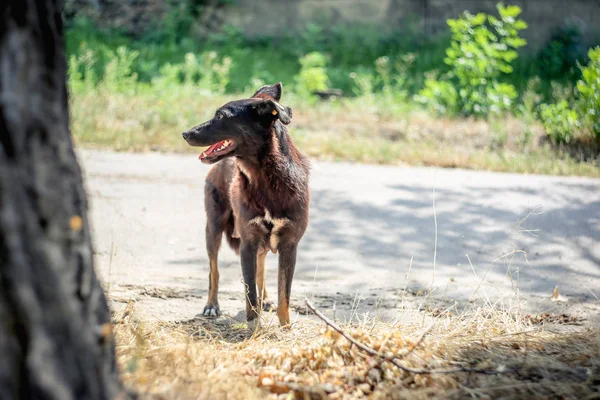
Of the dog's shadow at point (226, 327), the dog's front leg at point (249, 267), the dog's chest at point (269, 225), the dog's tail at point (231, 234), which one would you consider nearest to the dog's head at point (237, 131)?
the dog's chest at point (269, 225)

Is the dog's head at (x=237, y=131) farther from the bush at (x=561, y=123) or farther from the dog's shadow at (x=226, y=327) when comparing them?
the bush at (x=561, y=123)

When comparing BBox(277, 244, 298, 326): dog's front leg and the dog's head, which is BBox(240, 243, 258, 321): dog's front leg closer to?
BBox(277, 244, 298, 326): dog's front leg

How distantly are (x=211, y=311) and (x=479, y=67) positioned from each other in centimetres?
779

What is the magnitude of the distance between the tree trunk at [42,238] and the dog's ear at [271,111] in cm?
227

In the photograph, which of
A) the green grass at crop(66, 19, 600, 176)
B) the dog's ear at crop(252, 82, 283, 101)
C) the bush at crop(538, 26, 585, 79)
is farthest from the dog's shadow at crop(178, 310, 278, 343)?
the bush at crop(538, 26, 585, 79)

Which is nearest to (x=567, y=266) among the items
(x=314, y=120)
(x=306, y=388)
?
(x=306, y=388)

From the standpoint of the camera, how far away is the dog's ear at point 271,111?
14.8 feet

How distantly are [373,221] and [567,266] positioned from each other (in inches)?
79.0

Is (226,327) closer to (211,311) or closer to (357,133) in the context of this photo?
(211,311)

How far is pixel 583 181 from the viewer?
8539 mm

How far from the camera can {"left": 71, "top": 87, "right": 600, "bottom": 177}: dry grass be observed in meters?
9.66

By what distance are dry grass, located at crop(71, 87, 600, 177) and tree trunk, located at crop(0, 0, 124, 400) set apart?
24.9 ft

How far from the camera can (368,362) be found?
131 inches

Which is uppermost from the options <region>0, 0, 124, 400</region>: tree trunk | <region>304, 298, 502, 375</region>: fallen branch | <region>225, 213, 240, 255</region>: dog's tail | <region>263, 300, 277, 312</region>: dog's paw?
<region>0, 0, 124, 400</region>: tree trunk
